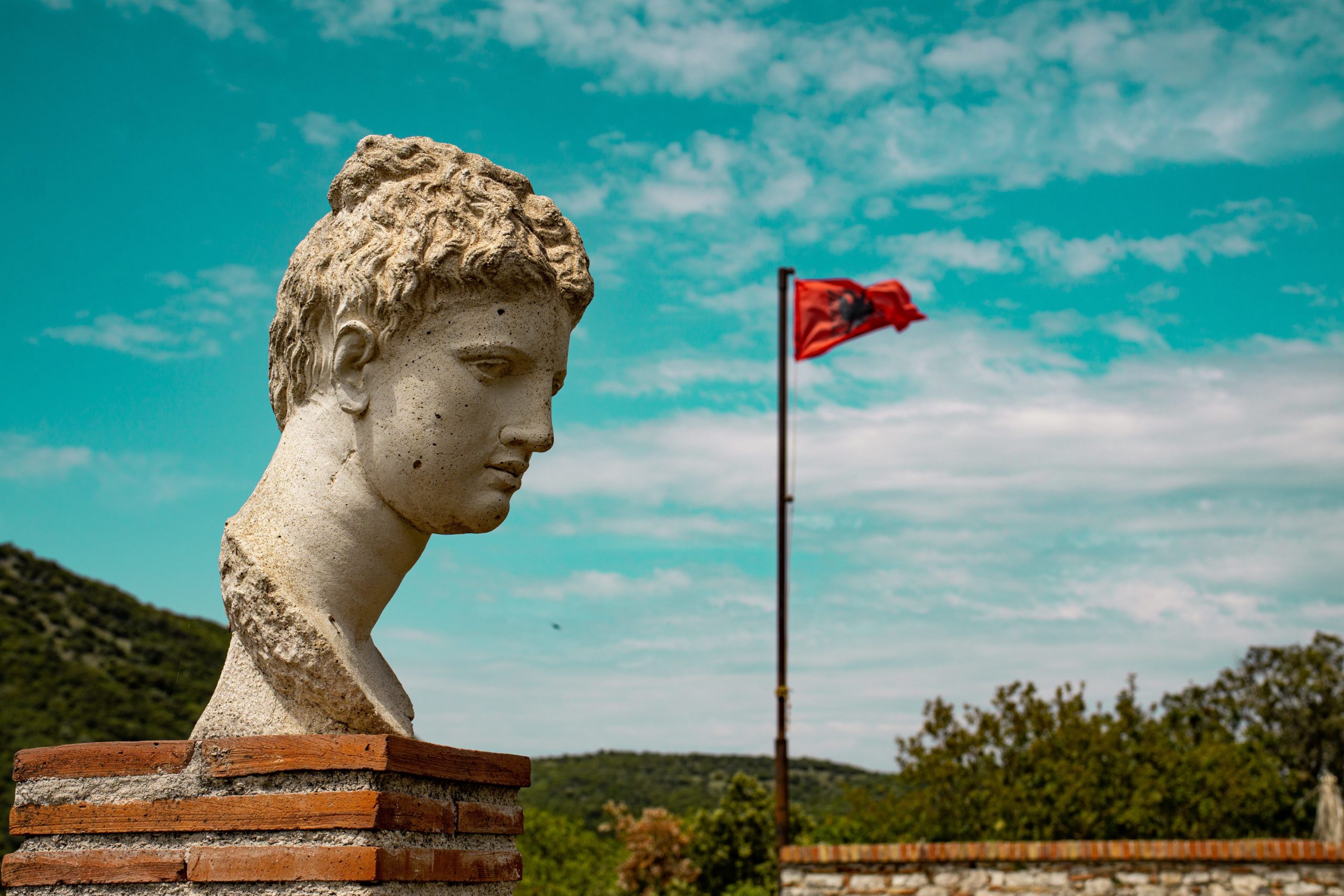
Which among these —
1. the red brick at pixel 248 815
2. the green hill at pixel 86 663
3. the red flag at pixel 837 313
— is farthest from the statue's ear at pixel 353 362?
the green hill at pixel 86 663

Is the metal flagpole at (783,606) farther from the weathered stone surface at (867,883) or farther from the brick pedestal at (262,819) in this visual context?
the brick pedestal at (262,819)

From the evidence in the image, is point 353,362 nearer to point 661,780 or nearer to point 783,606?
point 783,606

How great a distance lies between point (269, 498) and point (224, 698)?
0.48 meters

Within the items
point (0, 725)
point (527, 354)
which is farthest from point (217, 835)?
point (0, 725)

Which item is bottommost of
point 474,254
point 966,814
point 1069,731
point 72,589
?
point 966,814

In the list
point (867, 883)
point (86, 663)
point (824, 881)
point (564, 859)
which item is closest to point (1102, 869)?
point (867, 883)

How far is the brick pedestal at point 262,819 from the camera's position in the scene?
8.05 feet

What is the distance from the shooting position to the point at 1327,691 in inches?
698

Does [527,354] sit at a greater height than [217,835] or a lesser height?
greater

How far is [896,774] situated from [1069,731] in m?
1.94

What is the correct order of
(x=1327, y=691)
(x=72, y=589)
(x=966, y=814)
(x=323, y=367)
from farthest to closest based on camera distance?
(x=72, y=589) → (x=1327, y=691) → (x=966, y=814) → (x=323, y=367)

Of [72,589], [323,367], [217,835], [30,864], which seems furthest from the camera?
[72,589]

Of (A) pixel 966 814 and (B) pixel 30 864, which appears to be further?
(A) pixel 966 814

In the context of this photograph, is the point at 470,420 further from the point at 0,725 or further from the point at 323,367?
the point at 0,725
